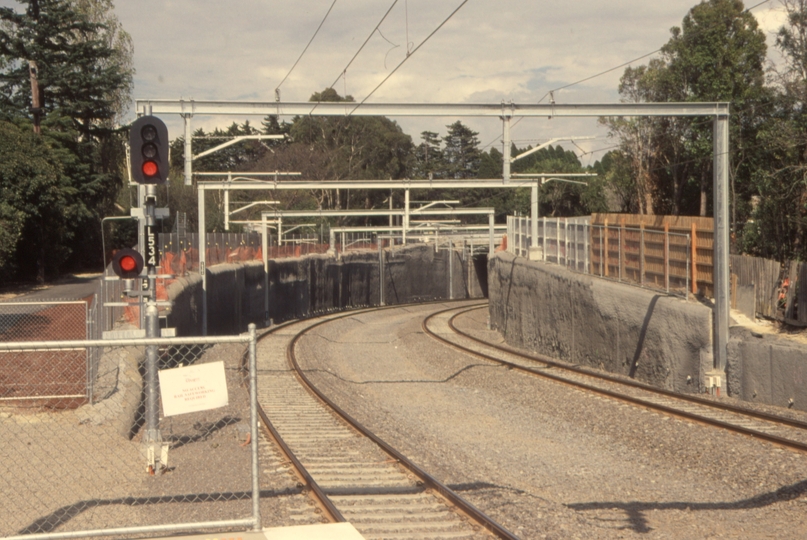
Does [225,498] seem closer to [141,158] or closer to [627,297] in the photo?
[141,158]

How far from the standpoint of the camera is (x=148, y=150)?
1000 cm

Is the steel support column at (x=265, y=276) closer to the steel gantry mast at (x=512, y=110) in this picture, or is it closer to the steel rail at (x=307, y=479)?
the steel gantry mast at (x=512, y=110)

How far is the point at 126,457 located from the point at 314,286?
3243cm

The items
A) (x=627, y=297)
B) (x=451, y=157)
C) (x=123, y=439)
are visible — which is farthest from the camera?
(x=451, y=157)

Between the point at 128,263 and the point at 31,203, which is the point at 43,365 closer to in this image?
the point at 128,263

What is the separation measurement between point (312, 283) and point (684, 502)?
114ft

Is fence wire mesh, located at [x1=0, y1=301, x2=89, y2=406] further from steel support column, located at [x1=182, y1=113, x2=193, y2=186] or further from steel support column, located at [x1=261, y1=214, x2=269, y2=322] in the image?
steel support column, located at [x1=261, y1=214, x2=269, y2=322]

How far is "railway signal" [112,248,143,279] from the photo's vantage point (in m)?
9.71

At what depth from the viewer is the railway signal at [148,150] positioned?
32.7 feet

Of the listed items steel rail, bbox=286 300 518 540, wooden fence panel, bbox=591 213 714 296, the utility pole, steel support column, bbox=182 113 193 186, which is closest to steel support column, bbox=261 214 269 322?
the utility pole

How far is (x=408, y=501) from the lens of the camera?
8.21 meters

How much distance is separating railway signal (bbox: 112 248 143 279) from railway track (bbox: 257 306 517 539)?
2.84 metres

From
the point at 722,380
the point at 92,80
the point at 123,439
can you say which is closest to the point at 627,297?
the point at 722,380

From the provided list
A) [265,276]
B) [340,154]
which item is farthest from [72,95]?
[340,154]
